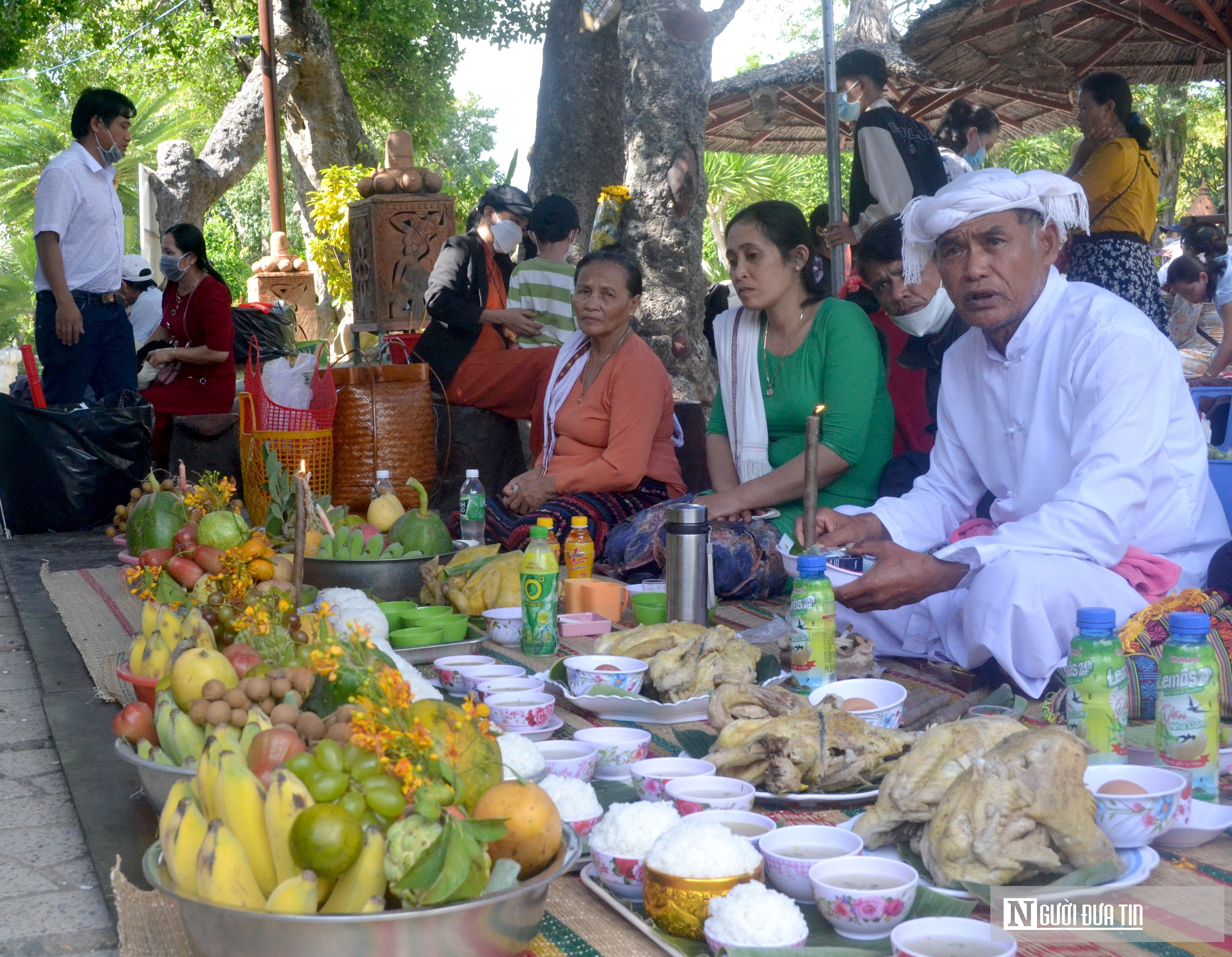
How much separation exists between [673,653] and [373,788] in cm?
132

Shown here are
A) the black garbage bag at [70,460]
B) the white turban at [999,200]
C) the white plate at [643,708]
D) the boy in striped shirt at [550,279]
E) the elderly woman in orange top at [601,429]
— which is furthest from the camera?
the black garbage bag at [70,460]

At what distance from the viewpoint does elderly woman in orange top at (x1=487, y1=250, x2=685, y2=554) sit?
4.54 m

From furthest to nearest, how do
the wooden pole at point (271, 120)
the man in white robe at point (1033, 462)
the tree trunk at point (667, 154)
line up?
1. the wooden pole at point (271, 120)
2. the tree trunk at point (667, 154)
3. the man in white robe at point (1033, 462)

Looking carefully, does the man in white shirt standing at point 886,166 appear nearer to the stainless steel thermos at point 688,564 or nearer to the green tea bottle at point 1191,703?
the stainless steel thermos at point 688,564

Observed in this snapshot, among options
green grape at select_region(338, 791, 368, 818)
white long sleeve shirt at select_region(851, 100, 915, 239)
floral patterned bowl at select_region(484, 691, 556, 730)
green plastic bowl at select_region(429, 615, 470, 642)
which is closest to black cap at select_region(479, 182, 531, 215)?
white long sleeve shirt at select_region(851, 100, 915, 239)

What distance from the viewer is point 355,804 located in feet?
4.79

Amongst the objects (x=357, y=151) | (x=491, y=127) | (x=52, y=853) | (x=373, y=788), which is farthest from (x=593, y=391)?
(x=491, y=127)

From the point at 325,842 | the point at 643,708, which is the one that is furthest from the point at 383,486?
the point at 325,842

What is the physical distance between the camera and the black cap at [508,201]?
6.23m

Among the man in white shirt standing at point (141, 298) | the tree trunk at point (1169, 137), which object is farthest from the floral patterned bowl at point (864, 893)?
the tree trunk at point (1169, 137)

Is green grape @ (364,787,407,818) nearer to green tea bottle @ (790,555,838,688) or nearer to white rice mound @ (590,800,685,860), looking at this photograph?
white rice mound @ (590,800,685,860)

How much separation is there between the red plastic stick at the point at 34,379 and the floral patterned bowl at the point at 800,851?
18.3ft

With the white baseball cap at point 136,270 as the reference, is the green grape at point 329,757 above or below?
below

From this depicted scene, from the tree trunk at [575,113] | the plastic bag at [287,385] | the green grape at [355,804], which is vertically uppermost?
the tree trunk at [575,113]
